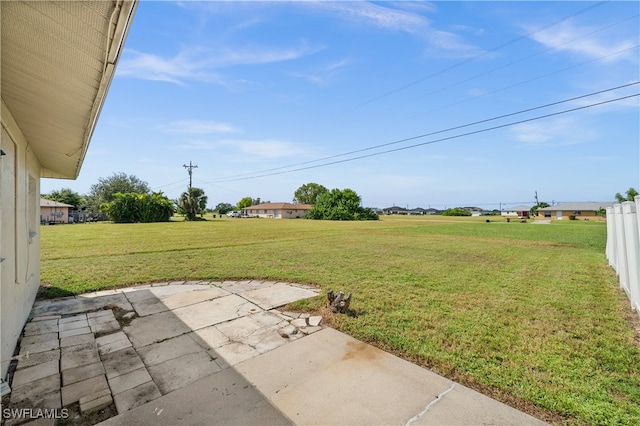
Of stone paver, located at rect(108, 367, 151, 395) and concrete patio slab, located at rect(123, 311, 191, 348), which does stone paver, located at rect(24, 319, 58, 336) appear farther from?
stone paver, located at rect(108, 367, 151, 395)

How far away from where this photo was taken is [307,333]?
11.7 ft

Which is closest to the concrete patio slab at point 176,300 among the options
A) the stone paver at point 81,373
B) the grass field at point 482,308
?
the grass field at point 482,308

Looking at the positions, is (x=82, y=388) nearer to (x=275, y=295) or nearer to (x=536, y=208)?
(x=275, y=295)

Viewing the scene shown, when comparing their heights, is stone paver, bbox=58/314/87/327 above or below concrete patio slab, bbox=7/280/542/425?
above

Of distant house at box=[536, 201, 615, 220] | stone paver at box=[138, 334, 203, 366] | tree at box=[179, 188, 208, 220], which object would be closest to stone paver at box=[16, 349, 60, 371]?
stone paver at box=[138, 334, 203, 366]

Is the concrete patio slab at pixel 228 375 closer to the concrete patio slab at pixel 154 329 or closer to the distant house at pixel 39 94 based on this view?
the concrete patio slab at pixel 154 329

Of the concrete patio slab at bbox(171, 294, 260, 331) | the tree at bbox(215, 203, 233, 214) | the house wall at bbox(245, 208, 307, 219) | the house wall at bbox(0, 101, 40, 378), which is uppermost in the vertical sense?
the tree at bbox(215, 203, 233, 214)

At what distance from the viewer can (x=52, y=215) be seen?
31.6 m

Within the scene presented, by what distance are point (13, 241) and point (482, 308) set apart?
630cm

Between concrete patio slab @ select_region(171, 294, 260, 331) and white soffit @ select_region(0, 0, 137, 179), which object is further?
concrete patio slab @ select_region(171, 294, 260, 331)

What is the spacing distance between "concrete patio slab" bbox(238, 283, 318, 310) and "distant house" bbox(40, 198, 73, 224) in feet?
119

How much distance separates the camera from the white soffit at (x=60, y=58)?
1.36 metres

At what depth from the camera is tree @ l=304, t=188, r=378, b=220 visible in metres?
45.4

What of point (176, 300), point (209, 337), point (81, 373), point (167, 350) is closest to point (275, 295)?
point (176, 300)
